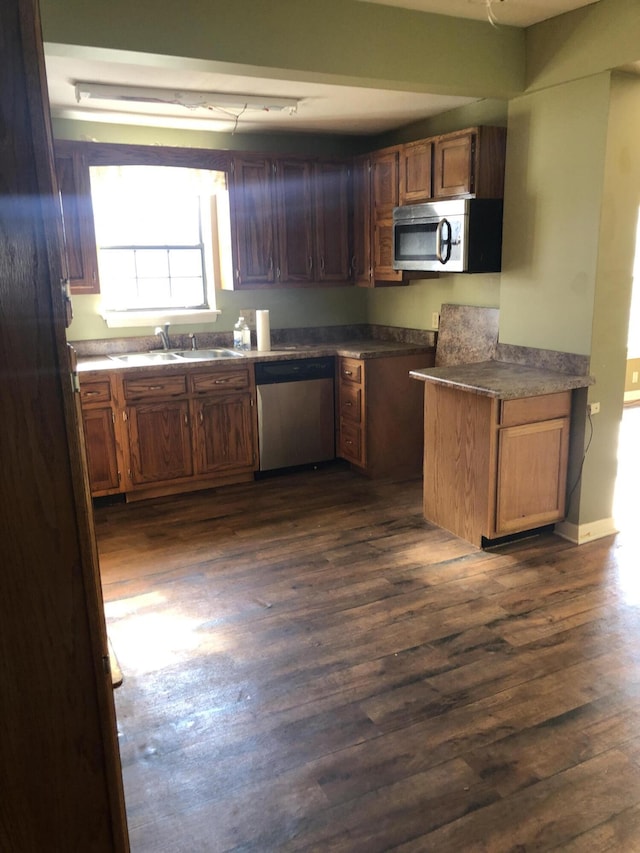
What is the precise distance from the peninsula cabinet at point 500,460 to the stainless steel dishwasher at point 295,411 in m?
1.22

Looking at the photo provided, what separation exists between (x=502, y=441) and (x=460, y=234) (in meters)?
1.23

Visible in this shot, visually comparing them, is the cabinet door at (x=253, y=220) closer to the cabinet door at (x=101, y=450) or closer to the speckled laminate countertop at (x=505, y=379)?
the cabinet door at (x=101, y=450)

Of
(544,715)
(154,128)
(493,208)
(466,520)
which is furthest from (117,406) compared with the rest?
(544,715)

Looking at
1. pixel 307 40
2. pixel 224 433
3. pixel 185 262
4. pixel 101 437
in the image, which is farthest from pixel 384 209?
pixel 101 437

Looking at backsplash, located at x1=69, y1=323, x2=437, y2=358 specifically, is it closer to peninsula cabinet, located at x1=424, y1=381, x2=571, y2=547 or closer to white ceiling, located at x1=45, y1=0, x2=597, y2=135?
peninsula cabinet, located at x1=424, y1=381, x2=571, y2=547

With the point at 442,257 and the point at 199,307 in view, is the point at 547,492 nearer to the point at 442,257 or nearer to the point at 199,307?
the point at 442,257

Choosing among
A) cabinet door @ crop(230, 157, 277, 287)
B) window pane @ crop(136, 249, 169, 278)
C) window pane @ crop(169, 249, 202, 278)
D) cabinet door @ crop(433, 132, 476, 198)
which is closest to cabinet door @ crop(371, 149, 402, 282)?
cabinet door @ crop(433, 132, 476, 198)

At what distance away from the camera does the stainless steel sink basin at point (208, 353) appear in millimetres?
4703

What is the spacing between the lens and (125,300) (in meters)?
4.76

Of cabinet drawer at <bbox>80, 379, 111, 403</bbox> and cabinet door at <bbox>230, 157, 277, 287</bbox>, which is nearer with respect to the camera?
cabinet drawer at <bbox>80, 379, 111, 403</bbox>

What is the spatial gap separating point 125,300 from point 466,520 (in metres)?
2.83

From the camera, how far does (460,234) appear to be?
12.4 ft

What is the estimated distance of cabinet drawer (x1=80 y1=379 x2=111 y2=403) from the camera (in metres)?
4.08

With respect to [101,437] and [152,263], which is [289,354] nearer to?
[152,263]
